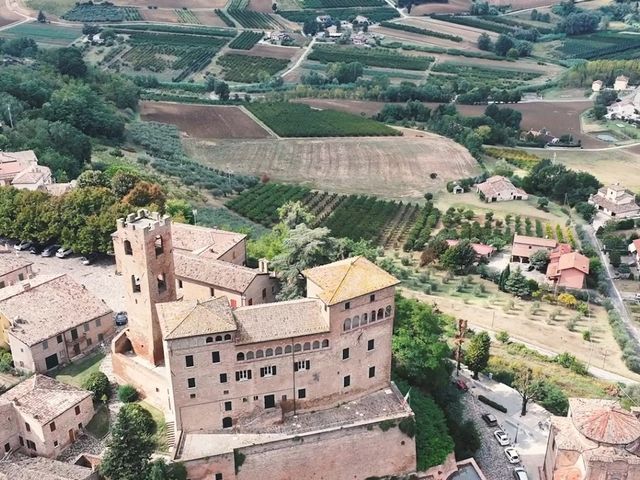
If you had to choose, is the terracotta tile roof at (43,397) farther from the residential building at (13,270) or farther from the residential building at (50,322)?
the residential building at (13,270)

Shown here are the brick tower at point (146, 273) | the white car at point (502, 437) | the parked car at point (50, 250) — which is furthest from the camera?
the parked car at point (50, 250)

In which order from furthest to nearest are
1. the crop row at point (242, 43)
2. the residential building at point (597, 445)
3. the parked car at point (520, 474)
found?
the crop row at point (242, 43) < the parked car at point (520, 474) < the residential building at point (597, 445)

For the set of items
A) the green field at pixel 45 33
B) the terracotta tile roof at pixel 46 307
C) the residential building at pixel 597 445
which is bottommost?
the residential building at pixel 597 445

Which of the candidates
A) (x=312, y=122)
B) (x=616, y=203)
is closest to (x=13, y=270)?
(x=616, y=203)

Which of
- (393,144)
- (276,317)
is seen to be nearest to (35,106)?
(393,144)

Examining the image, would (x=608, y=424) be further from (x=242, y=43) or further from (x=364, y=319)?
(x=242, y=43)

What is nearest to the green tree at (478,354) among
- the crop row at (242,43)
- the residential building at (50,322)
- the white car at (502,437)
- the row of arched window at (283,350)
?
the white car at (502,437)
